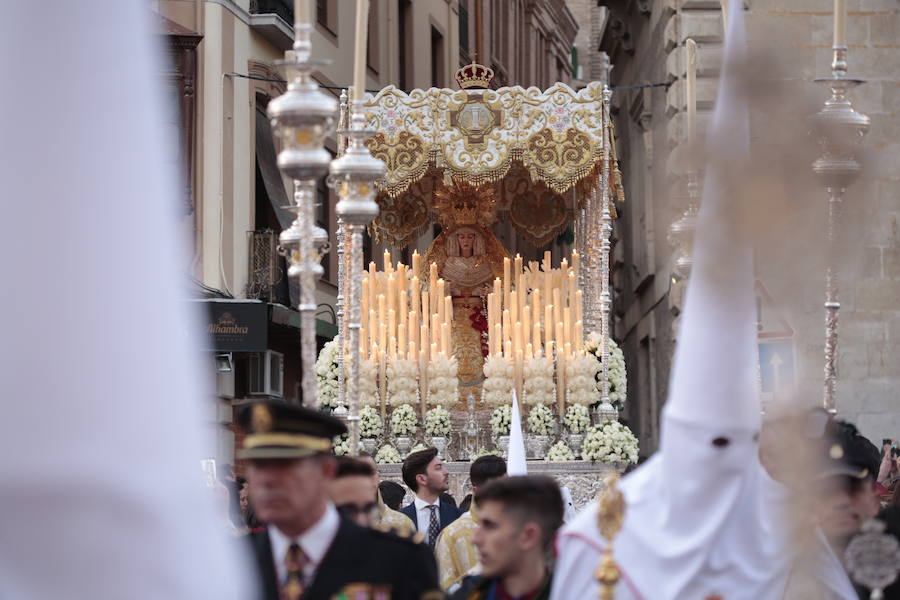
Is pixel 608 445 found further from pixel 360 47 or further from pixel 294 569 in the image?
pixel 294 569

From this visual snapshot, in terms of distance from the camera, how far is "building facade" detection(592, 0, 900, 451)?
15.5 ft

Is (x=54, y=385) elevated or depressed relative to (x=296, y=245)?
depressed

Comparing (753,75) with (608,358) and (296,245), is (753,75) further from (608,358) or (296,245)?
(608,358)

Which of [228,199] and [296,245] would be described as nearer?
[296,245]

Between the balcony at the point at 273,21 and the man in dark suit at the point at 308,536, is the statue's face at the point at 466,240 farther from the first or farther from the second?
the man in dark suit at the point at 308,536

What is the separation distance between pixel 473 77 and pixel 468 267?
1.91 meters

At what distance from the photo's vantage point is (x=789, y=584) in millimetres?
4441

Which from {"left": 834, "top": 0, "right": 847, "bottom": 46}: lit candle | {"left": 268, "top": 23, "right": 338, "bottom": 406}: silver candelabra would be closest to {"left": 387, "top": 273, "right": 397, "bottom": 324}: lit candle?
{"left": 834, "top": 0, "right": 847, "bottom": 46}: lit candle

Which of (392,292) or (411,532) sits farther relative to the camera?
(392,292)

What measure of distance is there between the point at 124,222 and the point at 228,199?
20.1 meters

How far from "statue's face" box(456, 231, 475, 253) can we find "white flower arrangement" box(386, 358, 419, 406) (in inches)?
79.1

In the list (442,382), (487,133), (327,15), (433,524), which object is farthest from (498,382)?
(327,15)

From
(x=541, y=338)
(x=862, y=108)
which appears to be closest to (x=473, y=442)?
(x=541, y=338)

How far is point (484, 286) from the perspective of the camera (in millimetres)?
15977
